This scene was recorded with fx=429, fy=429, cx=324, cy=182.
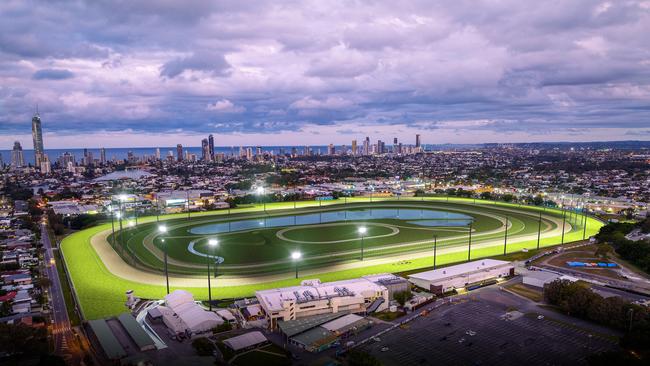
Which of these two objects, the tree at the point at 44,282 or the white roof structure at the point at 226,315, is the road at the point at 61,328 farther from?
the white roof structure at the point at 226,315

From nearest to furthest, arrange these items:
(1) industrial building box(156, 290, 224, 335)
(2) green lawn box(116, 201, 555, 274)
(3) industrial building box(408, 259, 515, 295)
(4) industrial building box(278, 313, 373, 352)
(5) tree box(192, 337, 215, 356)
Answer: (5) tree box(192, 337, 215, 356) < (4) industrial building box(278, 313, 373, 352) < (1) industrial building box(156, 290, 224, 335) < (3) industrial building box(408, 259, 515, 295) < (2) green lawn box(116, 201, 555, 274)

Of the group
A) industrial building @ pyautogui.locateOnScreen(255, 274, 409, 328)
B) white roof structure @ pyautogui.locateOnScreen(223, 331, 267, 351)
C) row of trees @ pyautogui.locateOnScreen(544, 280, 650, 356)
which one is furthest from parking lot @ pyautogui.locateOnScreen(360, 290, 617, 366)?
white roof structure @ pyautogui.locateOnScreen(223, 331, 267, 351)

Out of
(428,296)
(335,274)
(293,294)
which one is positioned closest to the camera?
(293,294)

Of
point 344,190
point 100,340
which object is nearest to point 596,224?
point 344,190

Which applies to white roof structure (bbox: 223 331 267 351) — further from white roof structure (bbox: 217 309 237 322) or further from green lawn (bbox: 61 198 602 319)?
green lawn (bbox: 61 198 602 319)

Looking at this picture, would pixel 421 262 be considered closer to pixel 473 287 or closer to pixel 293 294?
pixel 473 287

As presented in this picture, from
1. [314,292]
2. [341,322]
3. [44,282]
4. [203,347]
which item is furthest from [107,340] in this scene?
[44,282]
